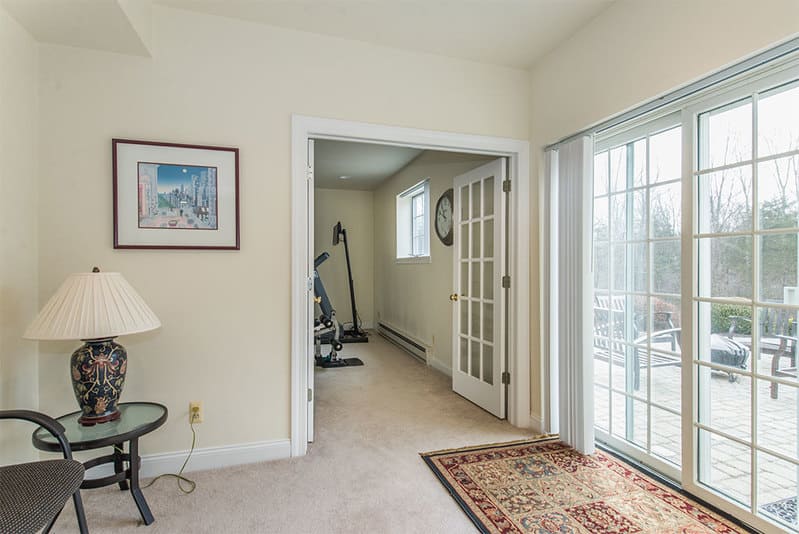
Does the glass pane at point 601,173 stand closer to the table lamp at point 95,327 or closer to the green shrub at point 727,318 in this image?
the green shrub at point 727,318

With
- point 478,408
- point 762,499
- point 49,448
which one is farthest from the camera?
point 478,408

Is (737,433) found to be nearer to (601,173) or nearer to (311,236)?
(601,173)

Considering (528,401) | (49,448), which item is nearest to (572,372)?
(528,401)

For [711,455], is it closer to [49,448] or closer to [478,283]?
[478,283]

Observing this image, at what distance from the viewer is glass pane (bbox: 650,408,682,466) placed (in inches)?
84.4

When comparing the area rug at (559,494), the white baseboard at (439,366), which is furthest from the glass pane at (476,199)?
the area rug at (559,494)

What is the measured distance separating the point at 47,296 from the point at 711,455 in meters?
3.40

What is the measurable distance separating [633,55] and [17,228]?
125 inches

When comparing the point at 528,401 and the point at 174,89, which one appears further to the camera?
the point at 528,401

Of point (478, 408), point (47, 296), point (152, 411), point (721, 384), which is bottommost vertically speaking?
point (478, 408)

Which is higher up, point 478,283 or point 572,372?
point 478,283

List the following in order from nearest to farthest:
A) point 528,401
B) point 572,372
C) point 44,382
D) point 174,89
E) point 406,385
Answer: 1. point 44,382
2. point 174,89
3. point 572,372
4. point 528,401
5. point 406,385

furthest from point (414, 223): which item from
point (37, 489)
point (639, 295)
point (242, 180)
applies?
point (37, 489)

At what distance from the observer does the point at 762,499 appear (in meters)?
1.72
